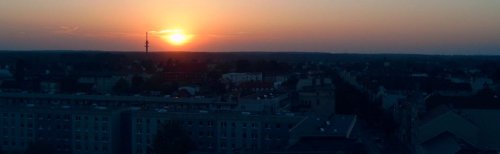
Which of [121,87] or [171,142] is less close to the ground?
[171,142]

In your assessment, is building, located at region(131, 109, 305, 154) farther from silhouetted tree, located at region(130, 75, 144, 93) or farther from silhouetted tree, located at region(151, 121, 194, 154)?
silhouetted tree, located at region(130, 75, 144, 93)

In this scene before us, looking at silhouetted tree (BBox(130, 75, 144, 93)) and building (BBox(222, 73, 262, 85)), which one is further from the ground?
A: silhouetted tree (BBox(130, 75, 144, 93))

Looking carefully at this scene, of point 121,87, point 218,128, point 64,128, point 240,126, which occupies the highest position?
point 240,126

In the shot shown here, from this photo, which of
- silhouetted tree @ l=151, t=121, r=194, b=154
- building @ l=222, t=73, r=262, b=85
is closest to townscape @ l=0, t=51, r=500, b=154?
silhouetted tree @ l=151, t=121, r=194, b=154

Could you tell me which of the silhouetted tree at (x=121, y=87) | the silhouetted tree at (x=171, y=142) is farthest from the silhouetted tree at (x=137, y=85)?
the silhouetted tree at (x=171, y=142)

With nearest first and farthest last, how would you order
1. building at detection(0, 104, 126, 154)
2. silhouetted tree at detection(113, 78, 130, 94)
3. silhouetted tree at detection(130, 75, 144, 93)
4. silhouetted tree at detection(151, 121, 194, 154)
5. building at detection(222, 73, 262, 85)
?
silhouetted tree at detection(151, 121, 194, 154), building at detection(0, 104, 126, 154), silhouetted tree at detection(130, 75, 144, 93), silhouetted tree at detection(113, 78, 130, 94), building at detection(222, 73, 262, 85)

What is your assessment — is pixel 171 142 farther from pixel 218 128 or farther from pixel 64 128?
pixel 64 128

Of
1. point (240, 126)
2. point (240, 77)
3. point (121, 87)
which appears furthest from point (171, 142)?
point (240, 77)

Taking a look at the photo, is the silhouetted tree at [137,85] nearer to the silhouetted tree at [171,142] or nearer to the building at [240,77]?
the building at [240,77]

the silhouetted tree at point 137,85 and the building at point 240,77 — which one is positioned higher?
the silhouetted tree at point 137,85
